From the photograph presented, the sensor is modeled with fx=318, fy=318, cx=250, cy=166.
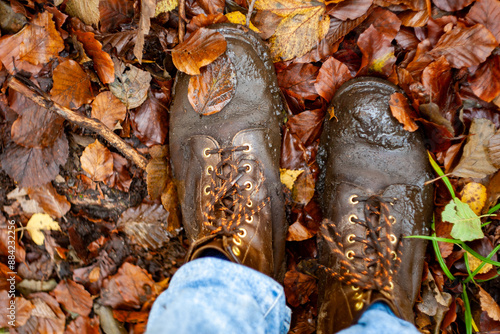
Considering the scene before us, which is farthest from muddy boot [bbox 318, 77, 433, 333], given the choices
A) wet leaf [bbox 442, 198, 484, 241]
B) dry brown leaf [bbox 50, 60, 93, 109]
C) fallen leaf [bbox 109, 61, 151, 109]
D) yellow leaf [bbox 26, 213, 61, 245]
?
yellow leaf [bbox 26, 213, 61, 245]

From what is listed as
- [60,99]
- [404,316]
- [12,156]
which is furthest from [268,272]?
[12,156]

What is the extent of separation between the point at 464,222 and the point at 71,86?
1701 millimetres

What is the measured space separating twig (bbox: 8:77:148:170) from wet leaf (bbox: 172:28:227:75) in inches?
16.7

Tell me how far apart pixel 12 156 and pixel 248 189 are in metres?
1.09

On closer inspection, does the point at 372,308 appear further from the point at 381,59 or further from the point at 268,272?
the point at 381,59

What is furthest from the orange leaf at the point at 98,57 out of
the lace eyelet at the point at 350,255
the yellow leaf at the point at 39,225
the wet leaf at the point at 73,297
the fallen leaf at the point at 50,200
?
the lace eyelet at the point at 350,255

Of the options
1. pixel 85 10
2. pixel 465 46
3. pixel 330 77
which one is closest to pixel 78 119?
pixel 85 10

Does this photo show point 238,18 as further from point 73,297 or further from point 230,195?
point 73,297

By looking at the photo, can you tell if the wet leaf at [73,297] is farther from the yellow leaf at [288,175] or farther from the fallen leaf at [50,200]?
the yellow leaf at [288,175]

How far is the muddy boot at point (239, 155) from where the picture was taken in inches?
52.7

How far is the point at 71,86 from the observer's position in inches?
52.0

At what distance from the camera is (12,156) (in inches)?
57.2

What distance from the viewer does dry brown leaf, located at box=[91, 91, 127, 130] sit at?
137 cm

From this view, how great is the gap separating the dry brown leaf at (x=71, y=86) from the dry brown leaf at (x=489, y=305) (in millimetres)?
1900
